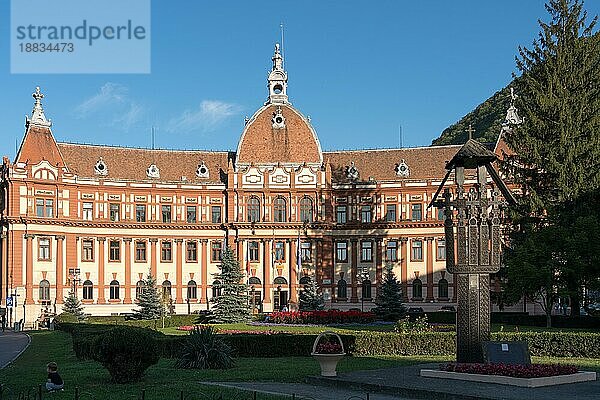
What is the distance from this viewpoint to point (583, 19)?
52.0 metres

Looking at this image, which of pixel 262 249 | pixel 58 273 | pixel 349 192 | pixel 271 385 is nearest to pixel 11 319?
pixel 58 273

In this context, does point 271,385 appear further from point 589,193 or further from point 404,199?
point 404,199

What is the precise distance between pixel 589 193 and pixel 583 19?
37.6 ft

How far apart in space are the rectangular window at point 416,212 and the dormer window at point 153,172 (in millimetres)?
24302

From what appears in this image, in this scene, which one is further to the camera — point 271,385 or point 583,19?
point 583,19

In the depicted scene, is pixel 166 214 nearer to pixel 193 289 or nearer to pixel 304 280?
pixel 193 289

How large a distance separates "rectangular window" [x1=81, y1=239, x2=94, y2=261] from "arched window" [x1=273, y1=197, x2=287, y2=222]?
16963 mm

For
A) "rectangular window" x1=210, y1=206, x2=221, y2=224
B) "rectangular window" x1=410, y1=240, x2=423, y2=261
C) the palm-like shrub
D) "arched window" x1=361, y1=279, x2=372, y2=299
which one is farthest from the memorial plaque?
"rectangular window" x1=210, y1=206, x2=221, y2=224

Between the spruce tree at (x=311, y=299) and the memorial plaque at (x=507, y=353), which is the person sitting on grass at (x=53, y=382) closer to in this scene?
the memorial plaque at (x=507, y=353)

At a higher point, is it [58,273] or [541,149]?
[541,149]

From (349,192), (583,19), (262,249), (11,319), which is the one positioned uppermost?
(583,19)

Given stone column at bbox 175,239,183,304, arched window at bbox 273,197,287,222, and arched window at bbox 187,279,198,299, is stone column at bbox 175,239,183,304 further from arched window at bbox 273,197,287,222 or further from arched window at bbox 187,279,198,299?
arched window at bbox 273,197,287,222

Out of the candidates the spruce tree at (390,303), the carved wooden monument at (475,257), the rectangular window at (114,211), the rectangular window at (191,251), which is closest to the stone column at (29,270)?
the rectangular window at (114,211)

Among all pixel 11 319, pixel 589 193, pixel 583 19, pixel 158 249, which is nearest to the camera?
pixel 589 193
